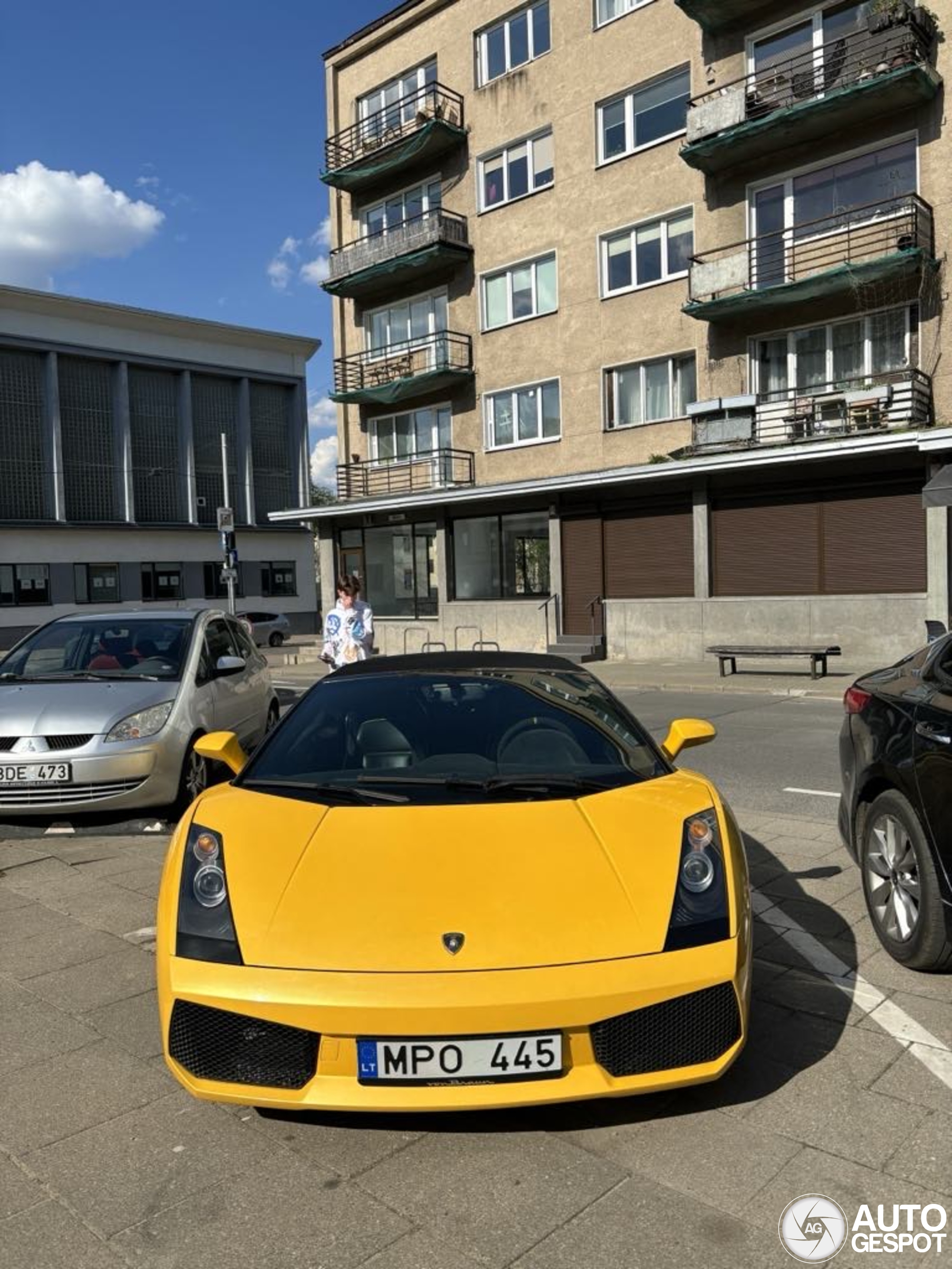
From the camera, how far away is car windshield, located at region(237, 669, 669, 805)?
11.7 ft

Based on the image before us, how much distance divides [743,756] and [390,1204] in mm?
7237

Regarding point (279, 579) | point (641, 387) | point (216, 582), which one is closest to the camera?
point (641, 387)

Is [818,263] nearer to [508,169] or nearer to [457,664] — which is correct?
[508,169]

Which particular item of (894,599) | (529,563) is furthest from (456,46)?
(894,599)

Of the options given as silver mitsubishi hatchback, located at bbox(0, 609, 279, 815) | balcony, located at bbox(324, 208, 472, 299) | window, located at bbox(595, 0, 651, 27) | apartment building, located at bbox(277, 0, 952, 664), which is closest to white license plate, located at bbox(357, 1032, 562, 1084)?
silver mitsubishi hatchback, located at bbox(0, 609, 279, 815)

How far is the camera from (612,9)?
74.0 feet

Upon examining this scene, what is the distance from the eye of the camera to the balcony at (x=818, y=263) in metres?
17.6

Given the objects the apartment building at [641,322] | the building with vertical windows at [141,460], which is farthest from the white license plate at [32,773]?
the building with vertical windows at [141,460]

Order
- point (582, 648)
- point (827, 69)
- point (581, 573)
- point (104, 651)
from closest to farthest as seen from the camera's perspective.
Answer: point (104, 651) → point (827, 69) → point (582, 648) → point (581, 573)

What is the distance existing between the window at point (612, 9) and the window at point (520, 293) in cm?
523

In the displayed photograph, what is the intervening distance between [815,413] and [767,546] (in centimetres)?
270

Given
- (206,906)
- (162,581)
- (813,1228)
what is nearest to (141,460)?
(162,581)

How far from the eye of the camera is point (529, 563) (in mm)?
24062

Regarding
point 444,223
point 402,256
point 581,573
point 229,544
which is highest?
point 444,223
